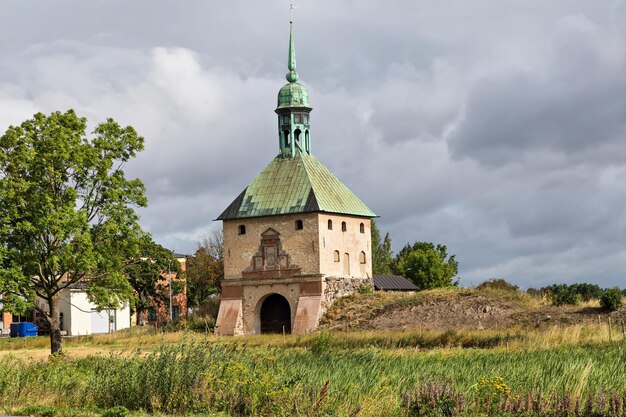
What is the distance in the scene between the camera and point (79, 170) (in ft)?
123

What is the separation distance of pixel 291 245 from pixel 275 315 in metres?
4.55

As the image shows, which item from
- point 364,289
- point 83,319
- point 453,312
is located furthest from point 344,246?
point 83,319

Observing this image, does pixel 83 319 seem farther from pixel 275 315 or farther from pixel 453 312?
pixel 453 312

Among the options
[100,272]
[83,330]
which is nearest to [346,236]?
[100,272]

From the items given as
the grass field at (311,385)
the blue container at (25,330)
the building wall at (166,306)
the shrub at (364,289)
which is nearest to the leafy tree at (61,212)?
the grass field at (311,385)

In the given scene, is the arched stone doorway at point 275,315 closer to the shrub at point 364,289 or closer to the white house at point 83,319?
the shrub at point 364,289

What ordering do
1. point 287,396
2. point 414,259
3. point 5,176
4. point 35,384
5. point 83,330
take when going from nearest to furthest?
1. point 287,396
2. point 35,384
3. point 5,176
4. point 83,330
5. point 414,259

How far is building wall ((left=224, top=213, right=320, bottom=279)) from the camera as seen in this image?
55.5m

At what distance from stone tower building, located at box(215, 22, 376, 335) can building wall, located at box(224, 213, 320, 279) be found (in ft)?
0.20

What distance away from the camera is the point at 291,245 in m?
56.1

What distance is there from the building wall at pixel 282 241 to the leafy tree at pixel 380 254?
34.6 meters

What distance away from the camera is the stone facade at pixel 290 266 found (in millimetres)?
55156

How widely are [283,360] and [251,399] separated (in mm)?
6301

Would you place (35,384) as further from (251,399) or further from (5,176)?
(5,176)
